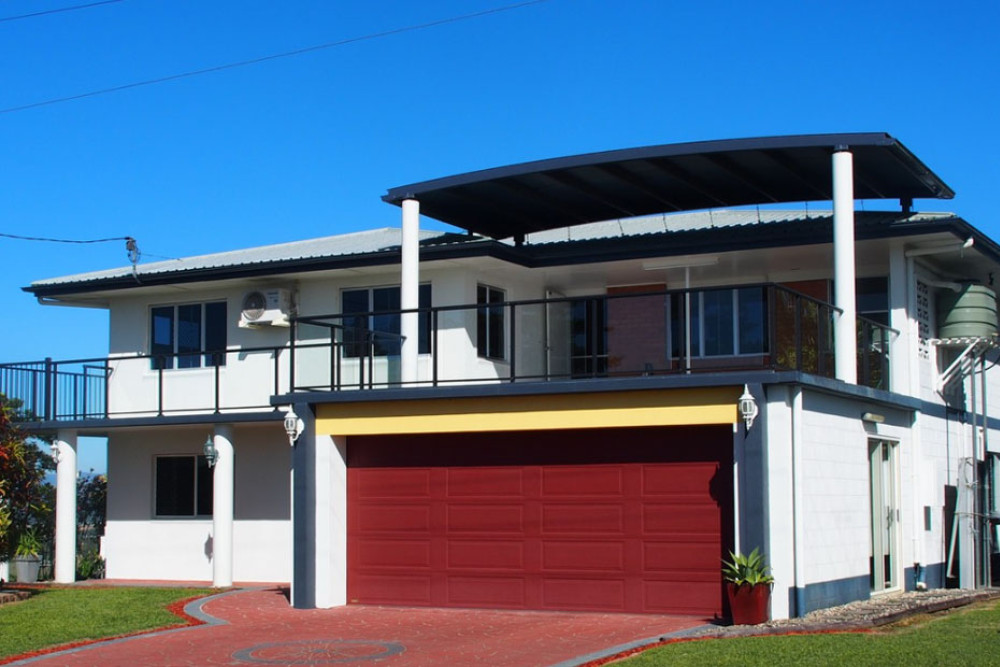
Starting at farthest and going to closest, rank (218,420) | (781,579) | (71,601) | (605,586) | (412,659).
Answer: (218,420)
(71,601)
(605,586)
(781,579)
(412,659)

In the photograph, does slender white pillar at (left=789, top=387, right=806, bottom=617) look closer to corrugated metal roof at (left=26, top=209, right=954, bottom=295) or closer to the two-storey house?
the two-storey house

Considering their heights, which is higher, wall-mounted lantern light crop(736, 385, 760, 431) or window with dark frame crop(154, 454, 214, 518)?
wall-mounted lantern light crop(736, 385, 760, 431)

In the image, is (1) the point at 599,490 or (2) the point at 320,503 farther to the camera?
(2) the point at 320,503

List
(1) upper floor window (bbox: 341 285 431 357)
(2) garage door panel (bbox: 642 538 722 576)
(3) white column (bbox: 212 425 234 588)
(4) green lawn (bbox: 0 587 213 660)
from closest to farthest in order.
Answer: (4) green lawn (bbox: 0 587 213 660) → (2) garage door panel (bbox: 642 538 722 576) → (1) upper floor window (bbox: 341 285 431 357) → (3) white column (bbox: 212 425 234 588)

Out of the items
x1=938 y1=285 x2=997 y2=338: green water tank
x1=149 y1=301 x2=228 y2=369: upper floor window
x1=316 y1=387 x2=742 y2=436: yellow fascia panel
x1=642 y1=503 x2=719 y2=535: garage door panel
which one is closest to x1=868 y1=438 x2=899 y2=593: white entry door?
x1=938 y1=285 x2=997 y2=338: green water tank

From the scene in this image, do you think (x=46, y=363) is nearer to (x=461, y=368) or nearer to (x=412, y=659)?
(x=461, y=368)

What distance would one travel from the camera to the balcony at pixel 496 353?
16.6m

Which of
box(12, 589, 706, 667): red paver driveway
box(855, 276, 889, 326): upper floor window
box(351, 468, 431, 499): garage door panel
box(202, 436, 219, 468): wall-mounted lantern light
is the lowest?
box(12, 589, 706, 667): red paver driveway

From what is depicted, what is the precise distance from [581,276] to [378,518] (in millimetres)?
6445

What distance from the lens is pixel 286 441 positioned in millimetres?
23109

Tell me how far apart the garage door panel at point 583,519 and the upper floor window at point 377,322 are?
3489 mm

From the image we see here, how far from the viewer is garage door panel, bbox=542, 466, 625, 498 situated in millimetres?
16938

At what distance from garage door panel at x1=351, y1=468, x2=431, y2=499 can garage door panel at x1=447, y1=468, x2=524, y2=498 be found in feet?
1.37

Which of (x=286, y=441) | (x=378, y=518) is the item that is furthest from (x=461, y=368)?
(x=286, y=441)
